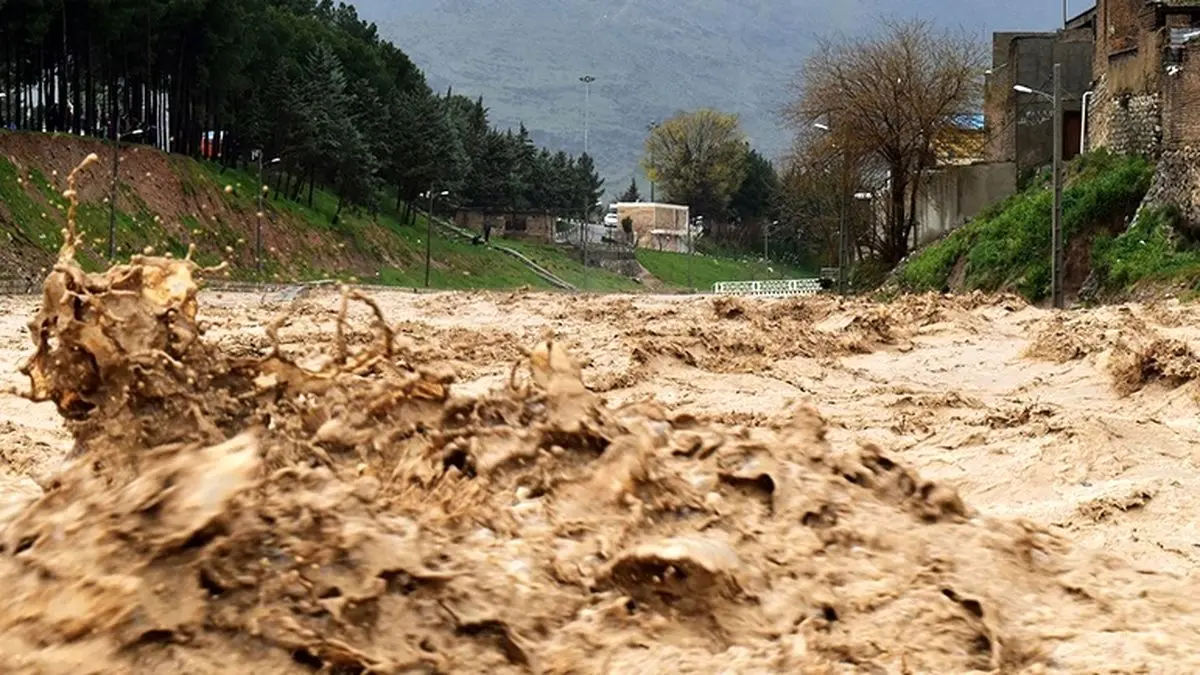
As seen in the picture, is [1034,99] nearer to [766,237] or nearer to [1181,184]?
[1181,184]

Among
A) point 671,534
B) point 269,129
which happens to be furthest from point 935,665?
point 269,129

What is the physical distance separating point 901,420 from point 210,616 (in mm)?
8896

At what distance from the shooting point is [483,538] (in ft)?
17.8

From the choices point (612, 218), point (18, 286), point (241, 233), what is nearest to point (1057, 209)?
point (18, 286)

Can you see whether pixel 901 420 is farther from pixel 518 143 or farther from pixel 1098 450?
pixel 518 143

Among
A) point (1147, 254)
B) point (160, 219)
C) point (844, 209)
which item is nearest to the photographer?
point (1147, 254)

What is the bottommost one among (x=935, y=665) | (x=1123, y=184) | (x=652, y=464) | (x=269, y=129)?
(x=935, y=665)

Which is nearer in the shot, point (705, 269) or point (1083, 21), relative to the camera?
point (1083, 21)

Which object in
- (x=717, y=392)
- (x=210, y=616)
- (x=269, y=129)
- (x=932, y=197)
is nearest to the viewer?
(x=210, y=616)

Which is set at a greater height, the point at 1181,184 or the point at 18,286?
the point at 1181,184

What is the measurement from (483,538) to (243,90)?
6762 cm

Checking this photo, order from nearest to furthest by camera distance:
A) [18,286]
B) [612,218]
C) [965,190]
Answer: [18,286] → [965,190] → [612,218]

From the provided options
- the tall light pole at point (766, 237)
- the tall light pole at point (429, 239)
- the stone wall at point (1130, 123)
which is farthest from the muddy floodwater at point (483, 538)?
the tall light pole at point (766, 237)

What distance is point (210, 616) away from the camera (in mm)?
4684
